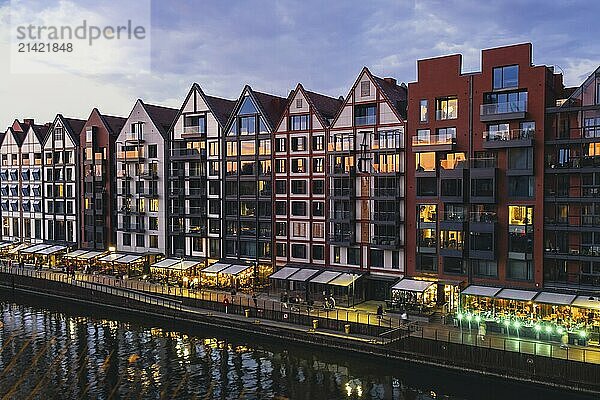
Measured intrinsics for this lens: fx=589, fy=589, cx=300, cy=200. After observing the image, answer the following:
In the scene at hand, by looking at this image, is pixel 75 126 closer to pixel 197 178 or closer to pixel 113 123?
pixel 113 123

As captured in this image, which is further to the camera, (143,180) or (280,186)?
(143,180)

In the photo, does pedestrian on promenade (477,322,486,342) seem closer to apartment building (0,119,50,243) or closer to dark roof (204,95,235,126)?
dark roof (204,95,235,126)

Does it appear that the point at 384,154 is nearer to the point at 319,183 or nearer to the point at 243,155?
the point at 319,183

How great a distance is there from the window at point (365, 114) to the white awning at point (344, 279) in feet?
56.4

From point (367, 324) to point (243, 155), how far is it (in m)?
31.2

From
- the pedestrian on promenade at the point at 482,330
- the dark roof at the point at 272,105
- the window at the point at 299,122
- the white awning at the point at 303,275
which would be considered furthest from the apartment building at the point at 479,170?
the dark roof at the point at 272,105

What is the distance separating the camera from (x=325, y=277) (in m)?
65.8

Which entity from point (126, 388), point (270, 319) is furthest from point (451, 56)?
point (126, 388)

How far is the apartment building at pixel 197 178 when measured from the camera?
78.0m

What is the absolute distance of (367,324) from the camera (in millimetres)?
52844

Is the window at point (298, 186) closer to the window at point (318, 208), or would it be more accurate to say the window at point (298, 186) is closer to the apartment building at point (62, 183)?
the window at point (318, 208)

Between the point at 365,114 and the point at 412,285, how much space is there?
20.0 m

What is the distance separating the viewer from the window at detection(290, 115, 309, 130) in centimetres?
7094

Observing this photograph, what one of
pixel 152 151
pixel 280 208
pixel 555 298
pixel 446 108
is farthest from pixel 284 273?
pixel 152 151
